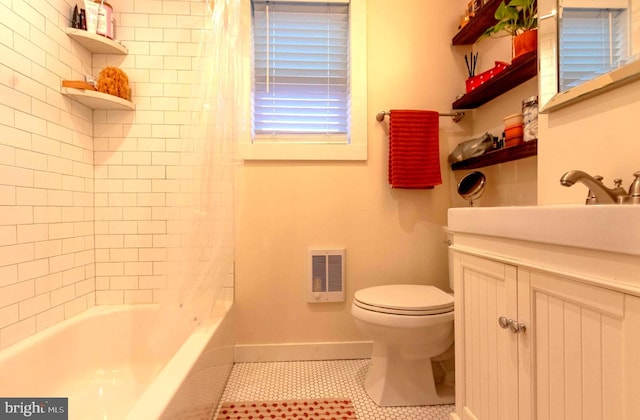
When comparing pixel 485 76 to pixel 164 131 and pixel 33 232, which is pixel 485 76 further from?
pixel 33 232

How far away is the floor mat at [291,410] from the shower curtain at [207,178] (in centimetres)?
42

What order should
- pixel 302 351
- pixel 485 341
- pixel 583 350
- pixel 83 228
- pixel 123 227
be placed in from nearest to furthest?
pixel 583 350 → pixel 485 341 → pixel 83 228 → pixel 123 227 → pixel 302 351

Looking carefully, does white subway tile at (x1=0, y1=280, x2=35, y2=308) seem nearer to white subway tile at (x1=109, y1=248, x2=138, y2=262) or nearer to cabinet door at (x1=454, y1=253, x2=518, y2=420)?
white subway tile at (x1=109, y1=248, x2=138, y2=262)

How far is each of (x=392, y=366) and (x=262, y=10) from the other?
2.05 meters

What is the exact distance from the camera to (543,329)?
2.25ft

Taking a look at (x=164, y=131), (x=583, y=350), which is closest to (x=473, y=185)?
(x=583, y=350)

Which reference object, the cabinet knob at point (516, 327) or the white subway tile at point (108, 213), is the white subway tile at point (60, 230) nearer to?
the white subway tile at point (108, 213)

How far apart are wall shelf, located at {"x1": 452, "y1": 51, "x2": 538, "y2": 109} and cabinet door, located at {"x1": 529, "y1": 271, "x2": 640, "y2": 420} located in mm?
949

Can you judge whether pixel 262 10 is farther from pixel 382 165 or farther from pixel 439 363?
pixel 439 363

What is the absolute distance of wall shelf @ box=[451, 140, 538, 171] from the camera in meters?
1.21

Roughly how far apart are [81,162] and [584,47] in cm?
213

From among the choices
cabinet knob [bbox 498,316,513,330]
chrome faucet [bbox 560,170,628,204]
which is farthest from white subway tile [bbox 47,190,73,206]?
chrome faucet [bbox 560,170,628,204]

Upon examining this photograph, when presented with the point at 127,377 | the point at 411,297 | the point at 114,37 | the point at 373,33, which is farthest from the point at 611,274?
the point at 114,37

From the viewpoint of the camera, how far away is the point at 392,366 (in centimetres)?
138
